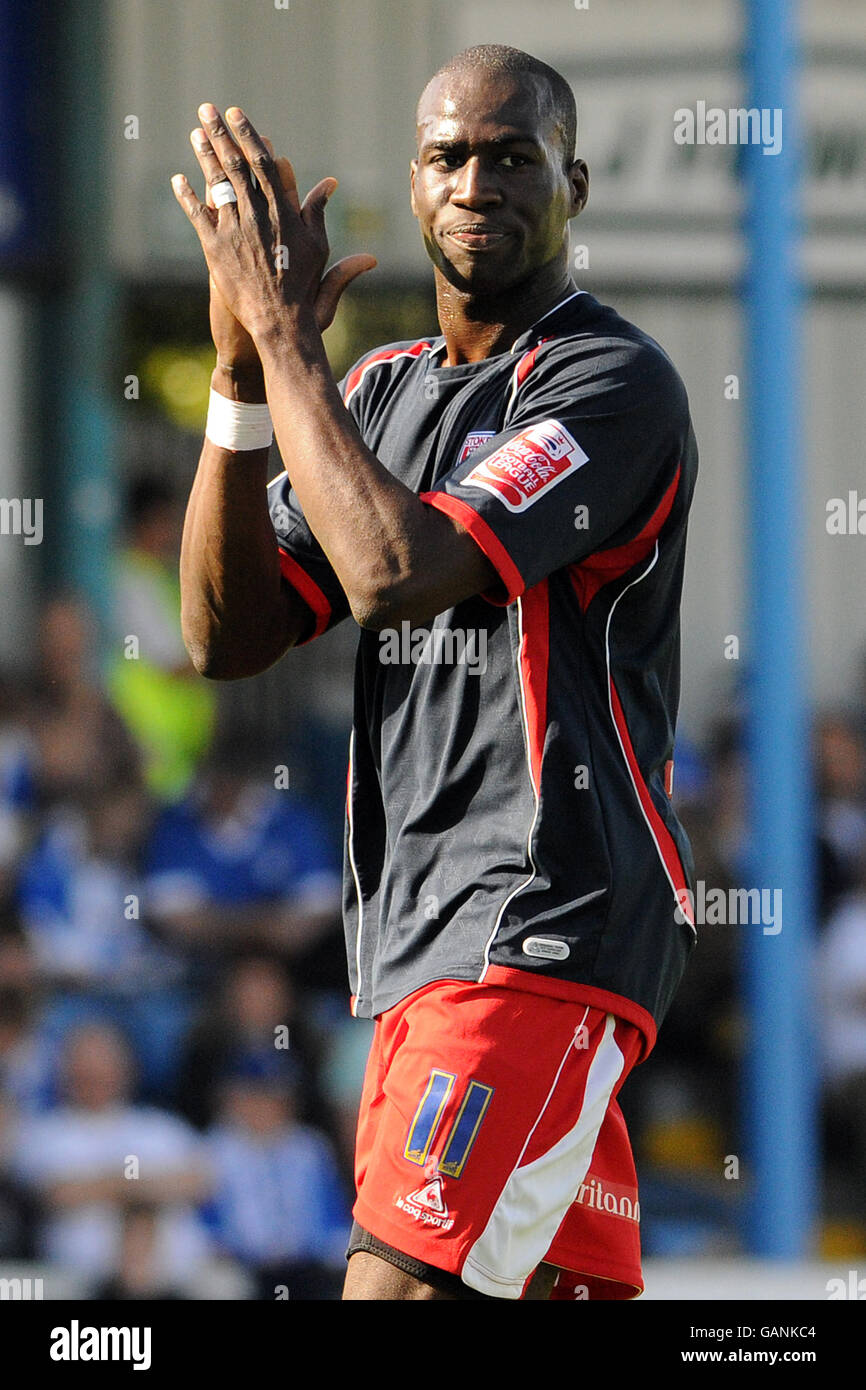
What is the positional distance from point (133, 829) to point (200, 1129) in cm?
101

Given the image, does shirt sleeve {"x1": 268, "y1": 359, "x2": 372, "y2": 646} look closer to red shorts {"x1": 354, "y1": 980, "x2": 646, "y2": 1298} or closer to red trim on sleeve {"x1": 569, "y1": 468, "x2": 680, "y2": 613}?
red trim on sleeve {"x1": 569, "y1": 468, "x2": 680, "y2": 613}

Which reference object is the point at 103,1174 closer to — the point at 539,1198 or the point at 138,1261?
the point at 138,1261

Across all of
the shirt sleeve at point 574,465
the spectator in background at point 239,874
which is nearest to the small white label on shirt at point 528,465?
the shirt sleeve at point 574,465

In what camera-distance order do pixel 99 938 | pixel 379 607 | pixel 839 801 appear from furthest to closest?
pixel 839 801, pixel 99 938, pixel 379 607

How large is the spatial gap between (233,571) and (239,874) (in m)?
3.77

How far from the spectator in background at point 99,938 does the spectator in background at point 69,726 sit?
9 cm

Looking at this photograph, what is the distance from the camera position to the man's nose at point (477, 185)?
2.65 m

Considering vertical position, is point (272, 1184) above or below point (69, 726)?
below

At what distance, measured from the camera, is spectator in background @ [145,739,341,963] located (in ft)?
21.0

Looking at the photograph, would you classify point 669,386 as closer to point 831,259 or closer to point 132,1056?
point 132,1056

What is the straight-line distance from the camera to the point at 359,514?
A: 245cm

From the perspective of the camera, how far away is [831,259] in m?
7.70

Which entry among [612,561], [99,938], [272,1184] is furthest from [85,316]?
[612,561]

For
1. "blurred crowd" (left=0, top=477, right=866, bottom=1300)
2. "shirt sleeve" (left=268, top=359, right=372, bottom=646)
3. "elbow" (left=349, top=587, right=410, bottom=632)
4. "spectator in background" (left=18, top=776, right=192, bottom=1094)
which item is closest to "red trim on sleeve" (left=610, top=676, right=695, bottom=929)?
"elbow" (left=349, top=587, right=410, bottom=632)
